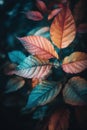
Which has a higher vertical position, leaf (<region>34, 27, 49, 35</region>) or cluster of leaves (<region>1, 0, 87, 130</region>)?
leaf (<region>34, 27, 49, 35</region>)

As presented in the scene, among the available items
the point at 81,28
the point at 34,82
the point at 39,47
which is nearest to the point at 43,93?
the point at 34,82

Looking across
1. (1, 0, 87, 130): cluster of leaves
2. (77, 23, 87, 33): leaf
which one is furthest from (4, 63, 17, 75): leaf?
(77, 23, 87, 33): leaf

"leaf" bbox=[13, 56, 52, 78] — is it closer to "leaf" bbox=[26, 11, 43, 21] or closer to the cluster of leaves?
the cluster of leaves

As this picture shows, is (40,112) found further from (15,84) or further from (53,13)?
(53,13)

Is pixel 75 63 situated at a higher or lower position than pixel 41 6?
lower

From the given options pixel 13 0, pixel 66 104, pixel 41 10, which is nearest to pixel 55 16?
pixel 41 10

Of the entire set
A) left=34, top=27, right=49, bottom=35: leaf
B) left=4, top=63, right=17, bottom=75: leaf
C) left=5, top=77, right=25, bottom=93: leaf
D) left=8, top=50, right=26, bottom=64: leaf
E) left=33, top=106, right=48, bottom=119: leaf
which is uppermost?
left=34, top=27, right=49, bottom=35: leaf

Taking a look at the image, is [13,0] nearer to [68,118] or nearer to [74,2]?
[74,2]
